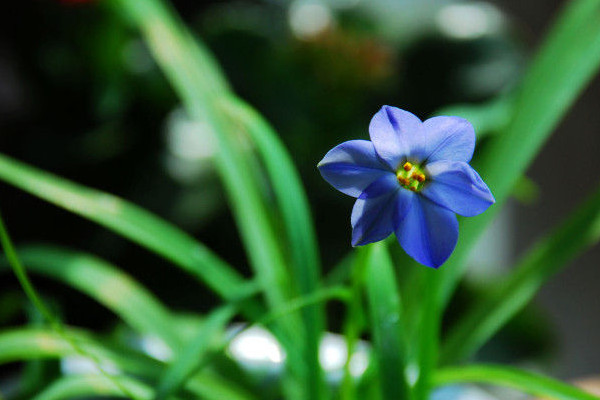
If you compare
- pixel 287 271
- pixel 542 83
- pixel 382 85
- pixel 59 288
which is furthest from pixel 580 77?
pixel 59 288

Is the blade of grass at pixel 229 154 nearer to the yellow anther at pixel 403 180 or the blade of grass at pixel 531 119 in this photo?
the blade of grass at pixel 531 119

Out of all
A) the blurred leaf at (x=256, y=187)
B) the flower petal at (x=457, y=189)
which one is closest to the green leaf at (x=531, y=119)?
the blurred leaf at (x=256, y=187)

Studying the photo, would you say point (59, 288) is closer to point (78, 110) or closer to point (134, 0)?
point (78, 110)

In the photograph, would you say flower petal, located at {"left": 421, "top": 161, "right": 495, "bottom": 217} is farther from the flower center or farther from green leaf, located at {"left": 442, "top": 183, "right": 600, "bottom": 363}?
green leaf, located at {"left": 442, "top": 183, "right": 600, "bottom": 363}

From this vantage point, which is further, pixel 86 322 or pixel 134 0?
pixel 86 322

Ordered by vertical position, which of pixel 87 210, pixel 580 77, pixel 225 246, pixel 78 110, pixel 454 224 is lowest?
pixel 454 224

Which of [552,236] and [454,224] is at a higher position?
[552,236]

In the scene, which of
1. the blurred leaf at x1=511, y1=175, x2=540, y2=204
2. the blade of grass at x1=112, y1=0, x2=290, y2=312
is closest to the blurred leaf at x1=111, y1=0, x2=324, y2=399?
the blade of grass at x1=112, y1=0, x2=290, y2=312
